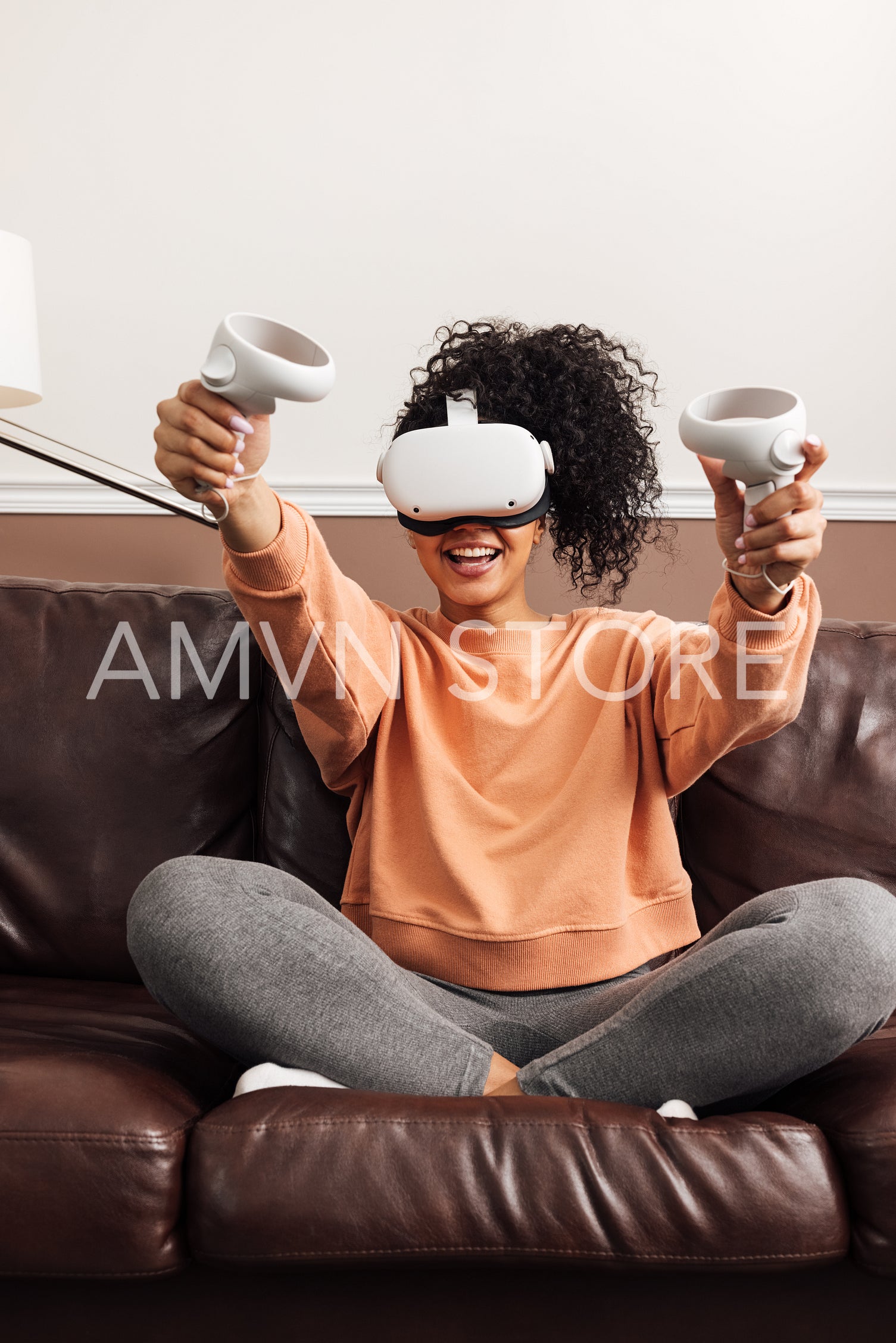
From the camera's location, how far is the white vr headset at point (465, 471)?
1.09m

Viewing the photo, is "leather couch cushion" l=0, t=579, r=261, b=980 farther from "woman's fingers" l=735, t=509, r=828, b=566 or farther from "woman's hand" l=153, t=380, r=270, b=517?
"woman's fingers" l=735, t=509, r=828, b=566

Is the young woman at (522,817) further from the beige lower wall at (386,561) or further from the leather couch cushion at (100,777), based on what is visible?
the beige lower wall at (386,561)

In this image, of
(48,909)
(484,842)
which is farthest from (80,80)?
(484,842)

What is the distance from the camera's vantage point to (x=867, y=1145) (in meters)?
0.78

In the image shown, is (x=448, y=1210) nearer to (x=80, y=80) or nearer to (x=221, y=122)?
(x=221, y=122)

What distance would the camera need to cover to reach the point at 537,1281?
0.81 metres

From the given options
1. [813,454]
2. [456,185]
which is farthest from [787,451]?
[456,185]

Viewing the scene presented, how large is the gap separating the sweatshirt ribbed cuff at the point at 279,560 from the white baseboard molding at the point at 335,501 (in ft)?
2.55

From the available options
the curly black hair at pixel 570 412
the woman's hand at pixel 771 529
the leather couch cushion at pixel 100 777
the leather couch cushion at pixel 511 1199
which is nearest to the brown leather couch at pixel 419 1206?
the leather couch cushion at pixel 511 1199

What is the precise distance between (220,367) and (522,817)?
22.2 inches

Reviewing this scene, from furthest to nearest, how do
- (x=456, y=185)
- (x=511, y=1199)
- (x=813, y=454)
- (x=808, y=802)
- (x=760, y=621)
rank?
(x=456, y=185), (x=808, y=802), (x=760, y=621), (x=813, y=454), (x=511, y=1199)

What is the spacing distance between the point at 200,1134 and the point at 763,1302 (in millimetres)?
450

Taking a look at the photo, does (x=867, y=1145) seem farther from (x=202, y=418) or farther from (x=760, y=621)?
Answer: (x=202, y=418)

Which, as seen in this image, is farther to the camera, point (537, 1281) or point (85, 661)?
point (85, 661)
